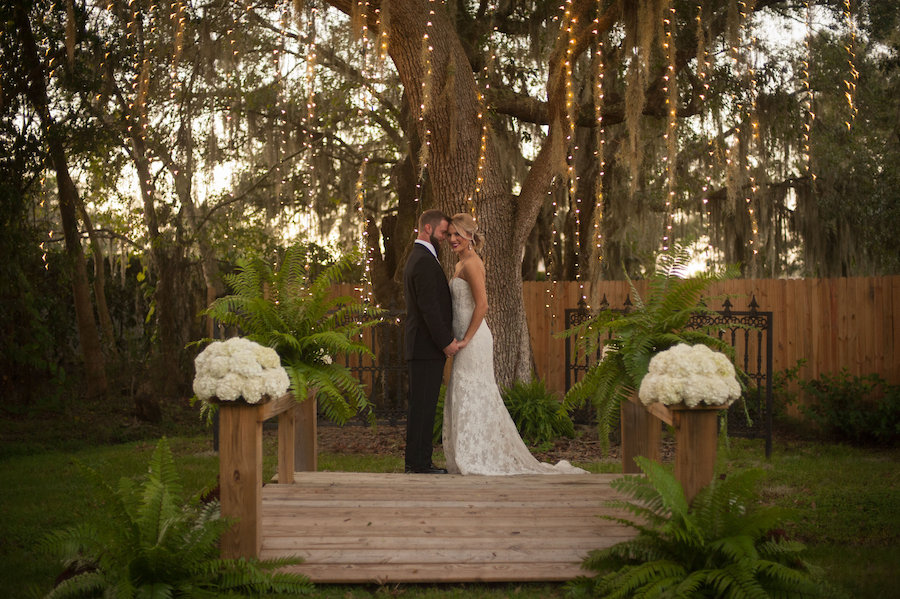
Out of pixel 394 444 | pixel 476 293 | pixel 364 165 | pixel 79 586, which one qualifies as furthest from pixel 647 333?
pixel 364 165

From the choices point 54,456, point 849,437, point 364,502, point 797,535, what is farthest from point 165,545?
point 849,437

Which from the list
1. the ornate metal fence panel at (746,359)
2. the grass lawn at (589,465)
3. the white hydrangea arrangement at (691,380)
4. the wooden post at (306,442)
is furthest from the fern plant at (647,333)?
the ornate metal fence panel at (746,359)

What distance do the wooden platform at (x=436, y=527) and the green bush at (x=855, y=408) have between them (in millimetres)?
4732

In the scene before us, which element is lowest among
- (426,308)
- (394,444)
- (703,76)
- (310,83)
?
(394,444)

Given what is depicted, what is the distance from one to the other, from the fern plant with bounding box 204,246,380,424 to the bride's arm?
97 cm

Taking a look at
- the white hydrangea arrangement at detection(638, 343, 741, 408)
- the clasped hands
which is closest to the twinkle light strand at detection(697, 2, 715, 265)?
the clasped hands

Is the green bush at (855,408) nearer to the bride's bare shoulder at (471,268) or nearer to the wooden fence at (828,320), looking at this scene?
the wooden fence at (828,320)

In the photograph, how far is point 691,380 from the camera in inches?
135

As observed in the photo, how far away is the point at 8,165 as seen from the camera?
8.26m

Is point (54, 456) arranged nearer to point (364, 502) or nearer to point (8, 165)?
point (8, 165)

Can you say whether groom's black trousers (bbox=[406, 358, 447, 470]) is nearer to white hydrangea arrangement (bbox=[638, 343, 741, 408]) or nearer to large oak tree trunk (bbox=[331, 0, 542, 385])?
white hydrangea arrangement (bbox=[638, 343, 741, 408])

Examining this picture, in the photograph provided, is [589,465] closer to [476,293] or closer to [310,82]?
[476,293]

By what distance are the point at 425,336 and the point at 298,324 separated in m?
1.15

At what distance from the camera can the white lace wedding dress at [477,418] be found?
5.49 metres
